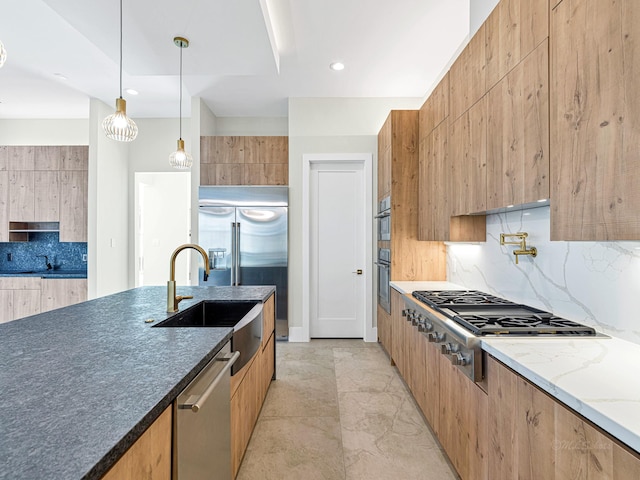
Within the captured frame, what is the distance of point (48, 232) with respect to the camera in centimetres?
520

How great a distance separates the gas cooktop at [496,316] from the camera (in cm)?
149

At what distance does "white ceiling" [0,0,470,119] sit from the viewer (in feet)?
7.87

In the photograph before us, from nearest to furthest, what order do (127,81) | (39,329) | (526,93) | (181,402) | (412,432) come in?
(181,402) → (39,329) → (526,93) → (412,432) → (127,81)

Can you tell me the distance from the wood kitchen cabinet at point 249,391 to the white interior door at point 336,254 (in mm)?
1562

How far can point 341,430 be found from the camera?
2344mm

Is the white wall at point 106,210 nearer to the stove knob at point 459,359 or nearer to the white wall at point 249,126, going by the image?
the white wall at point 249,126

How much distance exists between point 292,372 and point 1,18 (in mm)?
3962

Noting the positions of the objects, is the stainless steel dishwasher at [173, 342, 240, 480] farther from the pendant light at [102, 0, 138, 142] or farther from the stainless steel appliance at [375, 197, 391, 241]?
the stainless steel appliance at [375, 197, 391, 241]

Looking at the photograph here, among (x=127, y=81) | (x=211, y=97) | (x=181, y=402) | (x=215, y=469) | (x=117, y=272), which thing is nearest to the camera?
(x=181, y=402)

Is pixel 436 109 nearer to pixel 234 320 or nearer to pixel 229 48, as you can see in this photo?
pixel 229 48

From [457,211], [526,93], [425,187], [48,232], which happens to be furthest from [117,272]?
[526,93]

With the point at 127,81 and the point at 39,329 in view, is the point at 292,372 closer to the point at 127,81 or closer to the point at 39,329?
the point at 39,329

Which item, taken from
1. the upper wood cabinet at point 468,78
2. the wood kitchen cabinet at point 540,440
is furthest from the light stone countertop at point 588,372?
the upper wood cabinet at point 468,78

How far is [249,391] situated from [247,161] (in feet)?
10.2
